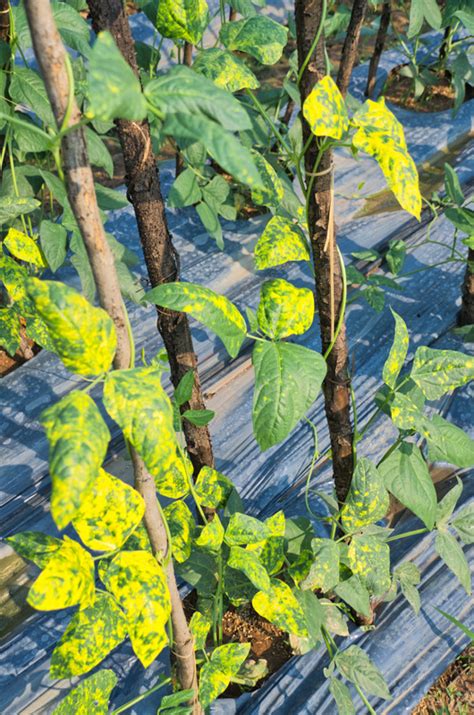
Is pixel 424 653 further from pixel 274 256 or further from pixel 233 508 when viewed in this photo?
pixel 274 256

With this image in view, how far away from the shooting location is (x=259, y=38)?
2.95ft

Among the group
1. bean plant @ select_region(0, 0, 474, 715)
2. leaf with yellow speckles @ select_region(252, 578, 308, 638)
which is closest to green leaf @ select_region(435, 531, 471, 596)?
bean plant @ select_region(0, 0, 474, 715)

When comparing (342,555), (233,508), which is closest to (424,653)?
(342,555)

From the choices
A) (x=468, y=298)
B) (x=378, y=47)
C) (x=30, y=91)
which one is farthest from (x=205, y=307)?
(x=378, y=47)

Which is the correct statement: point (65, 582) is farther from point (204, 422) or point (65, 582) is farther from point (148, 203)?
point (148, 203)

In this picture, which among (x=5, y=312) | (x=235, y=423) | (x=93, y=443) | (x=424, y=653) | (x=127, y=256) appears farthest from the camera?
(x=235, y=423)

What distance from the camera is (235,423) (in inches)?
75.4

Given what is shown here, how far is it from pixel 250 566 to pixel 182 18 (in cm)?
73

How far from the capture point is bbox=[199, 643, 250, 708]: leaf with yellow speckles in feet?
3.69

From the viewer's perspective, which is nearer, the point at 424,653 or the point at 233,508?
the point at 233,508

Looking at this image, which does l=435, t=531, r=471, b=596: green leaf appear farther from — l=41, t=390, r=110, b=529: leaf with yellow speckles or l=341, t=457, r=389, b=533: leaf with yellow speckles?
l=41, t=390, r=110, b=529: leaf with yellow speckles

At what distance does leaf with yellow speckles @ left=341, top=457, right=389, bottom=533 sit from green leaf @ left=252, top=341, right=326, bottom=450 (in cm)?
32

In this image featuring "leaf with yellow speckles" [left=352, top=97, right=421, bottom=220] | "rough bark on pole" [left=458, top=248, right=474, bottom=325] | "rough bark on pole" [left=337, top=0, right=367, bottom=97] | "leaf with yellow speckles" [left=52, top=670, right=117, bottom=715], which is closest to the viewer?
"leaf with yellow speckles" [left=352, top=97, right=421, bottom=220]

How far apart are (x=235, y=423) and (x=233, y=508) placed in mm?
684
